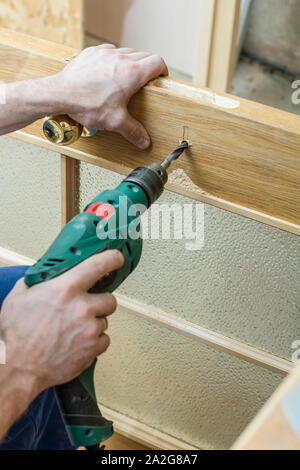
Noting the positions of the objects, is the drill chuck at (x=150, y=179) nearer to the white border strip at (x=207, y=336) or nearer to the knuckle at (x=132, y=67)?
the knuckle at (x=132, y=67)

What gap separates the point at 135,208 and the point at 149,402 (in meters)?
0.60

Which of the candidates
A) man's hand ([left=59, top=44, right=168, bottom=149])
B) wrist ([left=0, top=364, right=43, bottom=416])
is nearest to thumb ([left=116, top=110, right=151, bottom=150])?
man's hand ([left=59, top=44, right=168, bottom=149])

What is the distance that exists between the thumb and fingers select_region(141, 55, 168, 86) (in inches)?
2.0

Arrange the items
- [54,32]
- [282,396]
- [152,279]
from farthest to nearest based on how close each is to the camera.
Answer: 1. [54,32]
2. [152,279]
3. [282,396]

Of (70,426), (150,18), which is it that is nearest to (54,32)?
(150,18)

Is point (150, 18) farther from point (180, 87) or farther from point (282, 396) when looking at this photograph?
point (282, 396)

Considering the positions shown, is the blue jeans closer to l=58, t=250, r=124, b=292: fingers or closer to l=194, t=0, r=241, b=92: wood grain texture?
l=58, t=250, r=124, b=292: fingers

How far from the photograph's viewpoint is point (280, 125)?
2.04 ft

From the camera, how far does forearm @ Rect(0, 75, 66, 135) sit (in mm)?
687

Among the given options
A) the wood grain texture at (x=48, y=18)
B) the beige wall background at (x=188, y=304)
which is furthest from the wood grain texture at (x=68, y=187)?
the wood grain texture at (x=48, y=18)

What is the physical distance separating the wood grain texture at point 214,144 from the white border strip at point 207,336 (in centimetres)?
27

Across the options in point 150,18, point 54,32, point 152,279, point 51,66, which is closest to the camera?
point 51,66

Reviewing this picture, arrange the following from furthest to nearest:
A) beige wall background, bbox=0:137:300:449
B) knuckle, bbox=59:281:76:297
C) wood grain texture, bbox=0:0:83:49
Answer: wood grain texture, bbox=0:0:83:49 < beige wall background, bbox=0:137:300:449 < knuckle, bbox=59:281:76:297

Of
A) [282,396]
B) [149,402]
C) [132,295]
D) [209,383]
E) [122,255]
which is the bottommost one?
[149,402]
